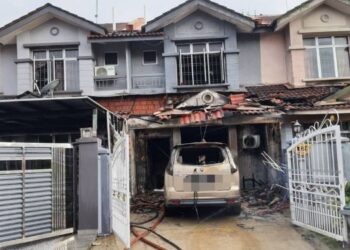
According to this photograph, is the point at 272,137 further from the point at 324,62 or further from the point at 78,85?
the point at 78,85

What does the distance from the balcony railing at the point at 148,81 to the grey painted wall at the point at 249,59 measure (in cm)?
308

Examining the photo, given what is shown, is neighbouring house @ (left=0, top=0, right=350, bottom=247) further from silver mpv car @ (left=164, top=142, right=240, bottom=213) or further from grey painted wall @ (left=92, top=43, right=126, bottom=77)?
silver mpv car @ (left=164, top=142, right=240, bottom=213)

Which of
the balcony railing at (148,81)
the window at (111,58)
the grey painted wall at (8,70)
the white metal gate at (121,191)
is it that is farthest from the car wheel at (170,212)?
the grey painted wall at (8,70)

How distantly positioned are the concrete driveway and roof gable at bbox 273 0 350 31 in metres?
8.17

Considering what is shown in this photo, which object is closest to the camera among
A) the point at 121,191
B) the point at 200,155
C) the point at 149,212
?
the point at 121,191

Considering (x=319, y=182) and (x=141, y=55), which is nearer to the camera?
(x=319, y=182)

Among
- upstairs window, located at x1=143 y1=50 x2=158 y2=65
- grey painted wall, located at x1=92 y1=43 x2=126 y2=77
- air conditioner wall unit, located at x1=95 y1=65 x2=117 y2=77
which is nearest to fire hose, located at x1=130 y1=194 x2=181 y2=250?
air conditioner wall unit, located at x1=95 y1=65 x2=117 y2=77

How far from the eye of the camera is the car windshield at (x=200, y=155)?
888 centimetres

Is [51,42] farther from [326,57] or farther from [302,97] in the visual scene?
[326,57]

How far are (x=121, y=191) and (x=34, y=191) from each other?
170 cm

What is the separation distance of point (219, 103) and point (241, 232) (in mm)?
5755

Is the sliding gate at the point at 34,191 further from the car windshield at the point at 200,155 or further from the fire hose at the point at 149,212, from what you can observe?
the car windshield at the point at 200,155

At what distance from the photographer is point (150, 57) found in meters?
15.5

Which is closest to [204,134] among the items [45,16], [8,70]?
[45,16]
